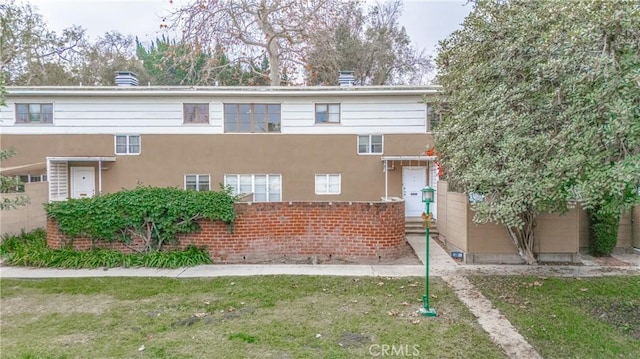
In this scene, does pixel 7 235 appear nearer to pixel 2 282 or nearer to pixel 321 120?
pixel 2 282

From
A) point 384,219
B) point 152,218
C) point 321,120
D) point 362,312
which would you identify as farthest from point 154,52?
point 362,312

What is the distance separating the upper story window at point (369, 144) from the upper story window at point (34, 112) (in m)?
11.5

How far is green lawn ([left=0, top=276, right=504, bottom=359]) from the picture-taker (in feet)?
14.1

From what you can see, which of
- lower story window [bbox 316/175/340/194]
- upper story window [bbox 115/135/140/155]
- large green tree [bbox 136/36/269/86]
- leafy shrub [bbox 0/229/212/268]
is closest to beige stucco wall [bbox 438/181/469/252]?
lower story window [bbox 316/175/340/194]

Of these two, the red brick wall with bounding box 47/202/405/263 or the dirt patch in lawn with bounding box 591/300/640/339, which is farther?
the red brick wall with bounding box 47/202/405/263

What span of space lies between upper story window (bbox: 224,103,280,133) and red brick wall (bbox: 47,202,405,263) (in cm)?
505

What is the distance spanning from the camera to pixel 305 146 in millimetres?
12945

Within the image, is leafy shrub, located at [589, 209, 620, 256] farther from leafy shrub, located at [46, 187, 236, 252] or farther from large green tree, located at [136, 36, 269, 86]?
large green tree, located at [136, 36, 269, 86]

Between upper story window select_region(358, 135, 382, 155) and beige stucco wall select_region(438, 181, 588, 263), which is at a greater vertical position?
upper story window select_region(358, 135, 382, 155)

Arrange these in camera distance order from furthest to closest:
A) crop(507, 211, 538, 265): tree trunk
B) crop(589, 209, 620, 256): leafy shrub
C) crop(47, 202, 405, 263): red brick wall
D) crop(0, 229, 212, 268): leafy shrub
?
crop(589, 209, 620, 256): leafy shrub
crop(47, 202, 405, 263): red brick wall
crop(507, 211, 538, 265): tree trunk
crop(0, 229, 212, 268): leafy shrub

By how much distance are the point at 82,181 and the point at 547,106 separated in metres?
14.7

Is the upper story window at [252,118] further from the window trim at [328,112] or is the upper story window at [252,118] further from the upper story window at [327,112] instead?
the upper story window at [327,112]

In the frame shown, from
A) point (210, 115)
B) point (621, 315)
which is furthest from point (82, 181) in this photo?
point (621, 315)

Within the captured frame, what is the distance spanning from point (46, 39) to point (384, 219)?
24281mm
